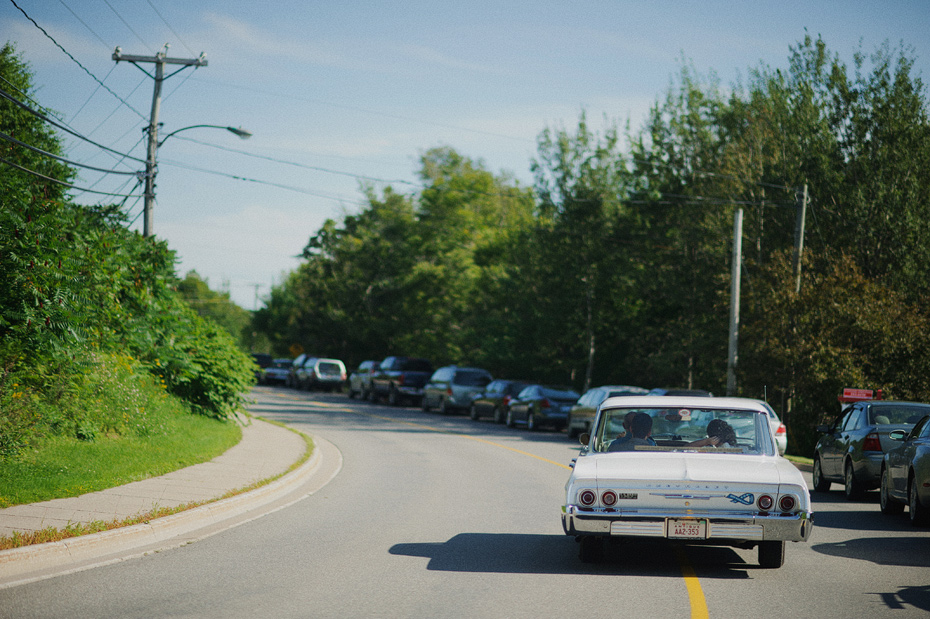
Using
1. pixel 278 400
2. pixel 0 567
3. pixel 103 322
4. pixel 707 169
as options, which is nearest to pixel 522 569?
pixel 0 567

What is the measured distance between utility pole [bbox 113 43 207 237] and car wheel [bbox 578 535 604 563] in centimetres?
1880

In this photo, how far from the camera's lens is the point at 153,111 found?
83.0ft

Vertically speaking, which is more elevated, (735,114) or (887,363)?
(735,114)

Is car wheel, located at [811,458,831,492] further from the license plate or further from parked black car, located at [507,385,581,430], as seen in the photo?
parked black car, located at [507,385,581,430]

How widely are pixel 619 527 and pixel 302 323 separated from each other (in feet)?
217

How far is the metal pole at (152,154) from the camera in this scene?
24.3m

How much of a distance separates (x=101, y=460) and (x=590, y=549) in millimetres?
8140

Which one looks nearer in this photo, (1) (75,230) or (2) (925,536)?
(2) (925,536)

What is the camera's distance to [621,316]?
138 ft

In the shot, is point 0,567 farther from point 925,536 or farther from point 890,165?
point 890,165

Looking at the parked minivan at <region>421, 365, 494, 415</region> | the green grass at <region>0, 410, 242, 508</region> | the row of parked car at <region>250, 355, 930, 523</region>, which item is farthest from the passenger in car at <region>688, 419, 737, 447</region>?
the parked minivan at <region>421, 365, 494, 415</region>

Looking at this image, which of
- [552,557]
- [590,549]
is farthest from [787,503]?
[552,557]

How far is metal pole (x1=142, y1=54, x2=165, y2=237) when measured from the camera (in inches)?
956

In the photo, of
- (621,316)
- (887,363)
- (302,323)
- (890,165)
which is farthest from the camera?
(302,323)
